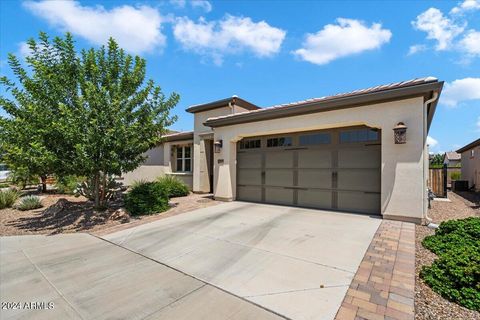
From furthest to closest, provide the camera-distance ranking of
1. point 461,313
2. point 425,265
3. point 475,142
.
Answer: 1. point 475,142
2. point 425,265
3. point 461,313

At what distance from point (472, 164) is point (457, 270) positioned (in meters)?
18.6

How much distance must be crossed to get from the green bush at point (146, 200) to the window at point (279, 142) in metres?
4.36

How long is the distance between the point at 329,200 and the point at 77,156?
7.63m

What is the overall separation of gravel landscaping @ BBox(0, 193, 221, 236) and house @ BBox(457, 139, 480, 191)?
57.0 ft

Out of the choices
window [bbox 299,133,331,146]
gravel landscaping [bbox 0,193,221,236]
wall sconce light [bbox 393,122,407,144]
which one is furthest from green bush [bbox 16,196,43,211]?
wall sconce light [bbox 393,122,407,144]

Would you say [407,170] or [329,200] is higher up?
[407,170]

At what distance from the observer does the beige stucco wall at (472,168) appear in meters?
14.6

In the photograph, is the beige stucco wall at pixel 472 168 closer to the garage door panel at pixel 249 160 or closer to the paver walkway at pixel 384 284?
the garage door panel at pixel 249 160

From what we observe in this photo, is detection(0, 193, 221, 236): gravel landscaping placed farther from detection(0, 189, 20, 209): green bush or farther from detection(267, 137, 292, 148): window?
detection(267, 137, 292, 148): window

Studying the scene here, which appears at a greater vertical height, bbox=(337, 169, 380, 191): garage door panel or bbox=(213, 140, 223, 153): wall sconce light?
bbox=(213, 140, 223, 153): wall sconce light

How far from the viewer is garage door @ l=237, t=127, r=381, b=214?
271 inches

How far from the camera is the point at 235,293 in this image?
2.94m

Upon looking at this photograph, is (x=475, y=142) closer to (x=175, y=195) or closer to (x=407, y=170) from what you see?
(x=407, y=170)

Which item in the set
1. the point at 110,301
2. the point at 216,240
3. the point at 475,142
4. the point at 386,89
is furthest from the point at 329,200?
the point at 475,142
